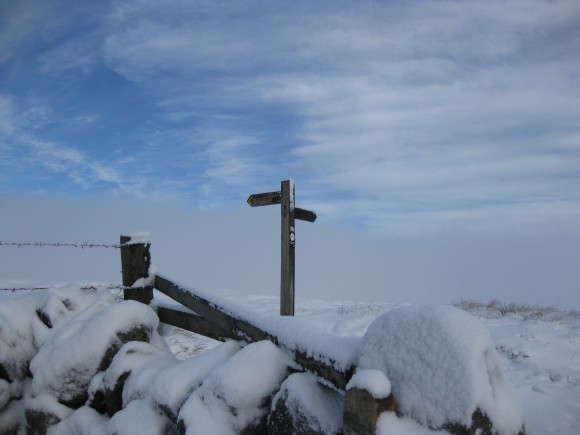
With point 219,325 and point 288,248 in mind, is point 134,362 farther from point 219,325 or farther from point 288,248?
point 288,248

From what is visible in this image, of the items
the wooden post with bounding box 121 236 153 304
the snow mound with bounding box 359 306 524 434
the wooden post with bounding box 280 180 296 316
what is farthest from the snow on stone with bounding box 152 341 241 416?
the wooden post with bounding box 121 236 153 304

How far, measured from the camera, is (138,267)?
5.53 m

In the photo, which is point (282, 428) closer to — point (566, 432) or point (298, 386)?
point (298, 386)

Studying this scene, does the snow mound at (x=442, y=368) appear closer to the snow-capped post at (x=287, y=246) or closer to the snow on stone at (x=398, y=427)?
the snow on stone at (x=398, y=427)

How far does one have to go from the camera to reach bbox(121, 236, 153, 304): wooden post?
18.0 ft

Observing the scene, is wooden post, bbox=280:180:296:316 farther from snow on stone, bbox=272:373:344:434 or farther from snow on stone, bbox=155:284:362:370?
snow on stone, bbox=272:373:344:434

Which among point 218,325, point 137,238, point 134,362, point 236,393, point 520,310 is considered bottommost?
point 520,310

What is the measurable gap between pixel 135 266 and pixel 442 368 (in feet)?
14.1

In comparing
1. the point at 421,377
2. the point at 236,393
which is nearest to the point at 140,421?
the point at 236,393

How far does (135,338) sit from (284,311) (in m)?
1.90

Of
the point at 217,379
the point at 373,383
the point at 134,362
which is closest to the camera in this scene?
the point at 373,383

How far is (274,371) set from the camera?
3.08m

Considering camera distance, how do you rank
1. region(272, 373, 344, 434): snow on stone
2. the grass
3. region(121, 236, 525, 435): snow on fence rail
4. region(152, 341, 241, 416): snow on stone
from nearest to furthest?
region(121, 236, 525, 435): snow on fence rail, region(272, 373, 344, 434): snow on stone, region(152, 341, 241, 416): snow on stone, the grass

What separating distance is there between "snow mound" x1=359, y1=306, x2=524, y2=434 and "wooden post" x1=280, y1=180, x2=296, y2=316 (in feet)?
10.1
